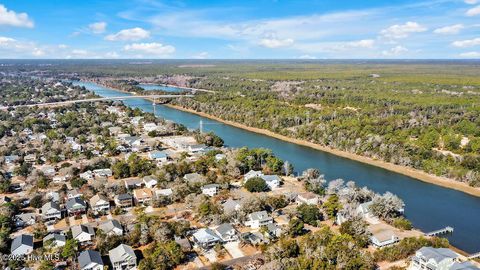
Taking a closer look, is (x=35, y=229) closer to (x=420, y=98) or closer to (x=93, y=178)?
(x=93, y=178)

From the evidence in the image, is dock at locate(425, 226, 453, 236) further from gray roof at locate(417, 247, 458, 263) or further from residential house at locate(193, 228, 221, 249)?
residential house at locate(193, 228, 221, 249)

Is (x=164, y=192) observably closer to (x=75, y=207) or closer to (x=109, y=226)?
(x=75, y=207)

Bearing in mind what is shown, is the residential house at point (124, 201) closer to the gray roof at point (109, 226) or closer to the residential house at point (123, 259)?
the gray roof at point (109, 226)

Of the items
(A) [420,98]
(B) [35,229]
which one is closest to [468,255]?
(B) [35,229]

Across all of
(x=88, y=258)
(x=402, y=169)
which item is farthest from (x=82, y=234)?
(x=402, y=169)

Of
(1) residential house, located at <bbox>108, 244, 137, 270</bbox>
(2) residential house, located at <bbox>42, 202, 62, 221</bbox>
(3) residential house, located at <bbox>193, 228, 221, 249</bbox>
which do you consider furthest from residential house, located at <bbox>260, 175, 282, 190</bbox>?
(2) residential house, located at <bbox>42, 202, 62, 221</bbox>

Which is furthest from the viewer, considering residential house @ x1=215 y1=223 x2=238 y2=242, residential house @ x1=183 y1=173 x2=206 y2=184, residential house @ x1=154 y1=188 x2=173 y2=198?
residential house @ x1=183 y1=173 x2=206 y2=184
